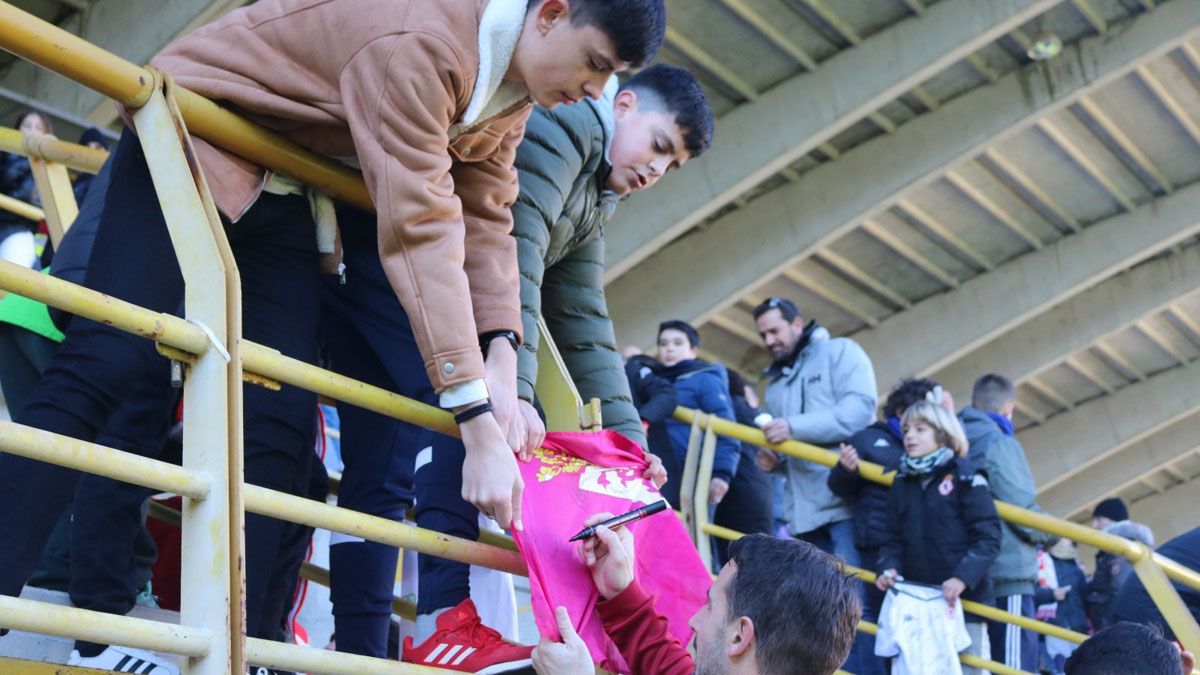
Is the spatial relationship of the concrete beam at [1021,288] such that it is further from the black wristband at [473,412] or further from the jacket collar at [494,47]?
the black wristband at [473,412]

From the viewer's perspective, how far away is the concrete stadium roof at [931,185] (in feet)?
36.7

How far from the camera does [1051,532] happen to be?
541 cm

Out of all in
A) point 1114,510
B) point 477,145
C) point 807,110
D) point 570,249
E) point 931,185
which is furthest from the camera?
point 931,185

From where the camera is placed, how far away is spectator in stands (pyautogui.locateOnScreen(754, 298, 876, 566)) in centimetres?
582

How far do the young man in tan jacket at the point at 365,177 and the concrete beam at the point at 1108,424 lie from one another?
17697 mm

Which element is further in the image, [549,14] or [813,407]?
[813,407]

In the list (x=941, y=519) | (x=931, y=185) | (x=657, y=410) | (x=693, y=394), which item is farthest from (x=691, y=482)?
(x=931, y=185)

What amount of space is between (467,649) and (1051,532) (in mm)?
3643

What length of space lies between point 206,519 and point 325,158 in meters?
0.83

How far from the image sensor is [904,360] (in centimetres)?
1559

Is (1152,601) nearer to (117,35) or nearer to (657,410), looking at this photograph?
(657,410)

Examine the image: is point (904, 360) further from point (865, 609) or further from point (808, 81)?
point (865, 609)

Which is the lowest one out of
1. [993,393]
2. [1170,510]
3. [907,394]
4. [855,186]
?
[907,394]

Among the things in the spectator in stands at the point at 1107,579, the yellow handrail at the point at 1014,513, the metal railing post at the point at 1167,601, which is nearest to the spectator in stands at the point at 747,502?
the yellow handrail at the point at 1014,513
